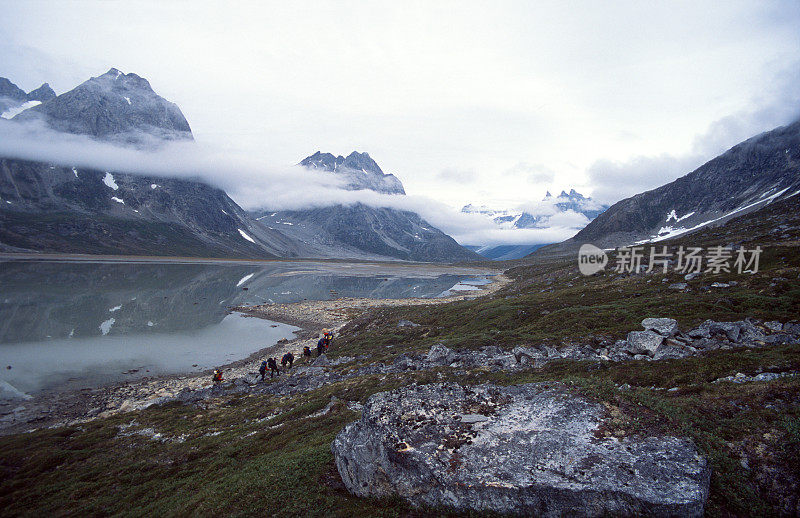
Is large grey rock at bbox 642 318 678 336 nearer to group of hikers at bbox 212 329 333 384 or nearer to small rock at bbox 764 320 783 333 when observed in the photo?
small rock at bbox 764 320 783 333

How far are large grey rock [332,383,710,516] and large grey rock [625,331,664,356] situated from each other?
11854 mm

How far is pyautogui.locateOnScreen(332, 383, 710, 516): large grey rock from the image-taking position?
9906mm

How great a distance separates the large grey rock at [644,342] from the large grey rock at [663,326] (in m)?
0.62

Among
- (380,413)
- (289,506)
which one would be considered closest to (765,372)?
(380,413)

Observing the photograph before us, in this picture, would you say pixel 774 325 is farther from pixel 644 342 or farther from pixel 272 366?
pixel 272 366

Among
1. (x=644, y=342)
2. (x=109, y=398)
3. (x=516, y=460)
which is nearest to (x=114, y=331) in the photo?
(x=109, y=398)

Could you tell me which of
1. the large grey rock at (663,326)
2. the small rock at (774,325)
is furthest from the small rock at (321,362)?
the small rock at (774,325)

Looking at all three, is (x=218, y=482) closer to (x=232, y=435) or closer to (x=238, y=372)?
(x=232, y=435)

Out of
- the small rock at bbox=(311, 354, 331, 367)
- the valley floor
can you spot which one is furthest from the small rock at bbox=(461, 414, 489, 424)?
the small rock at bbox=(311, 354, 331, 367)

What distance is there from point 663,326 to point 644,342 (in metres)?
2.76

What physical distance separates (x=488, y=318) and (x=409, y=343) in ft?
33.7

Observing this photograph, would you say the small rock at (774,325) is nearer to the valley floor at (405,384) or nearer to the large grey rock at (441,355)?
the valley floor at (405,384)

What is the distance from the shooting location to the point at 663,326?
2505 centimetres

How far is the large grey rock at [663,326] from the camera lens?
24.3 metres
